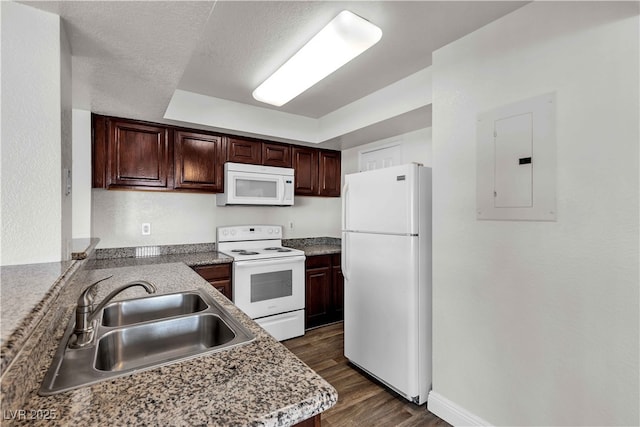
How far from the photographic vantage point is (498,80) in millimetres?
1692

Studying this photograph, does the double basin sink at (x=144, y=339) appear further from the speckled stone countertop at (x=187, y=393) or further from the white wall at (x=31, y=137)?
the white wall at (x=31, y=137)

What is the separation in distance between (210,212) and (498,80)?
2.82 metres

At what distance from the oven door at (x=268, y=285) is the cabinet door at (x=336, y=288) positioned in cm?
46

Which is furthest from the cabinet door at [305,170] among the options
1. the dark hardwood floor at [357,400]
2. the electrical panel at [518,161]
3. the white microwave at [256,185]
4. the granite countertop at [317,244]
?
the electrical panel at [518,161]

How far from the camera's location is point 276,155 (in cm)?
338

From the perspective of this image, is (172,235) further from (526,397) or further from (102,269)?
(526,397)

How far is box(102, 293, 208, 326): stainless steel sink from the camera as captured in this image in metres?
1.37

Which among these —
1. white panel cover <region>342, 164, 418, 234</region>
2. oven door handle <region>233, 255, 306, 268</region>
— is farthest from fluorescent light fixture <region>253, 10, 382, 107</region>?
oven door handle <region>233, 255, 306, 268</region>

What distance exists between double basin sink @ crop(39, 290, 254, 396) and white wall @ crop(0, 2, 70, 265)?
1.16 ft

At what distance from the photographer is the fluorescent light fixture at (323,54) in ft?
5.20

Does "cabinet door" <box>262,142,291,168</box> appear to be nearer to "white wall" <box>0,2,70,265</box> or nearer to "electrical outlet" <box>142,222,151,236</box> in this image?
"electrical outlet" <box>142,222,151,236</box>

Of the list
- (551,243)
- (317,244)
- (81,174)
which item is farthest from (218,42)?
(317,244)

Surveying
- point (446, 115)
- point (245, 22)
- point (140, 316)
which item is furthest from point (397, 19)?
point (140, 316)

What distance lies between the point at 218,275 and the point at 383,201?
64.5 inches
